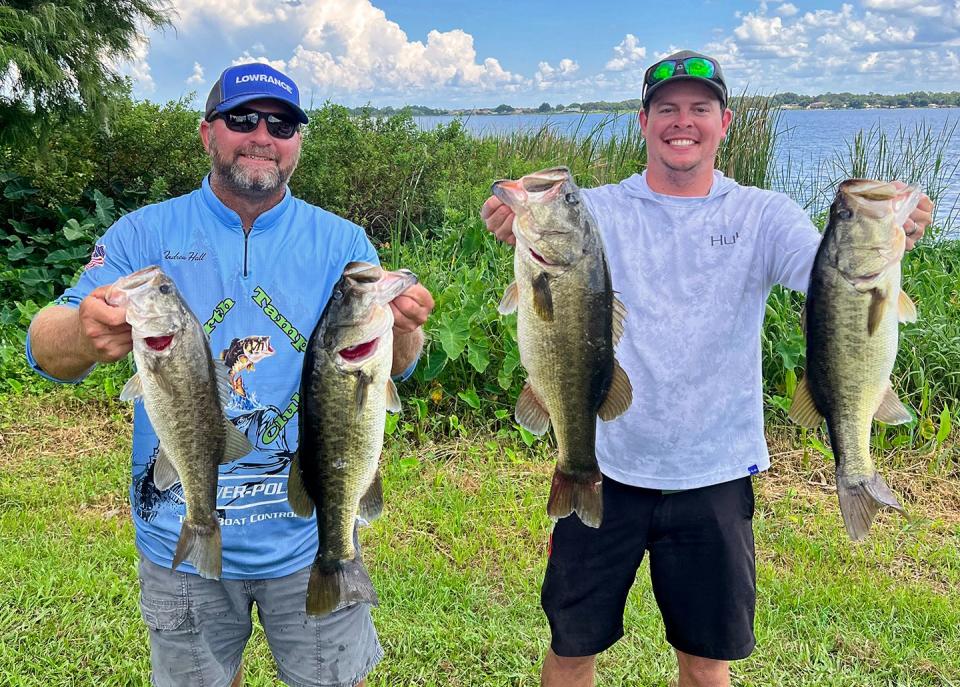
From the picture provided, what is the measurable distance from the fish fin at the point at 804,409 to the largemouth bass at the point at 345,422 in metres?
1.39

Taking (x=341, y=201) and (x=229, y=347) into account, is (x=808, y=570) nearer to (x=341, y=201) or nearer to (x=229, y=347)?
(x=229, y=347)

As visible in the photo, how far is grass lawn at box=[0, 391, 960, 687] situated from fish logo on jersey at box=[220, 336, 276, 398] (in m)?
1.77

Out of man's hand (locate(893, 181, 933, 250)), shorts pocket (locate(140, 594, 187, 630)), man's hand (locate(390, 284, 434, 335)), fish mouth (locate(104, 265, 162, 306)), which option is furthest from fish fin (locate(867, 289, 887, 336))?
shorts pocket (locate(140, 594, 187, 630))

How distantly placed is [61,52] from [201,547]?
6.85 metres

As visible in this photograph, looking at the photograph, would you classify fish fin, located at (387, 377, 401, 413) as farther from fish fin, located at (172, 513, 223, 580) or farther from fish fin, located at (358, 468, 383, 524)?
fish fin, located at (172, 513, 223, 580)

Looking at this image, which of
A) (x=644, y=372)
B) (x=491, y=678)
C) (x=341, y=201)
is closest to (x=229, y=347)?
(x=644, y=372)

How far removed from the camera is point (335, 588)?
2447 millimetres

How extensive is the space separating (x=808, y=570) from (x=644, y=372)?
2.31 meters

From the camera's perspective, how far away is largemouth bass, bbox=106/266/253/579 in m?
2.16

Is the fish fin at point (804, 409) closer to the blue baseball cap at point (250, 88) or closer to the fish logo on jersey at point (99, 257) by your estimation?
the blue baseball cap at point (250, 88)

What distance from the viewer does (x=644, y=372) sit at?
2.88m

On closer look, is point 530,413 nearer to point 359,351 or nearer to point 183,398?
point 359,351

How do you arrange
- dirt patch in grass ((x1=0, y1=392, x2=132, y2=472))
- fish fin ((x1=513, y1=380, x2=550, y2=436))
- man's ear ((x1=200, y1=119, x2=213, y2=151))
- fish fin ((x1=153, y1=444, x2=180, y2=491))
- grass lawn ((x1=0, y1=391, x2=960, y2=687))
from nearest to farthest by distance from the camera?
fish fin ((x1=153, y1=444, x2=180, y2=491)), fish fin ((x1=513, y1=380, x2=550, y2=436)), man's ear ((x1=200, y1=119, x2=213, y2=151)), grass lawn ((x1=0, y1=391, x2=960, y2=687)), dirt patch in grass ((x1=0, y1=392, x2=132, y2=472))

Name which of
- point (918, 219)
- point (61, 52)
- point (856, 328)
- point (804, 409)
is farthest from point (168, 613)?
point (61, 52)
